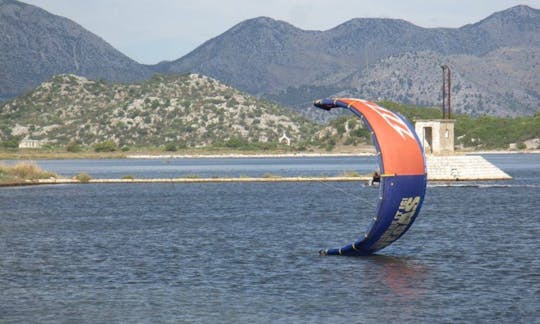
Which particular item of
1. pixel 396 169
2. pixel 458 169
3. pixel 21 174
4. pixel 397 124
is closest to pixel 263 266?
pixel 396 169

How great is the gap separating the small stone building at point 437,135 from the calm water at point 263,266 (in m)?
17.7

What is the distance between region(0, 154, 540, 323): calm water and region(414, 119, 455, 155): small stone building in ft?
58.0

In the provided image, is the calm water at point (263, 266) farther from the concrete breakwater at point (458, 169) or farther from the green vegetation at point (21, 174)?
the green vegetation at point (21, 174)

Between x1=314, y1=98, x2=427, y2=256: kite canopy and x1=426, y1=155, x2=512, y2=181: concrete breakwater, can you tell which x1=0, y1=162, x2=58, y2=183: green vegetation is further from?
x1=314, y1=98, x2=427, y2=256: kite canopy

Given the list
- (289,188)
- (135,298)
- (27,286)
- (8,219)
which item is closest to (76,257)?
(27,286)

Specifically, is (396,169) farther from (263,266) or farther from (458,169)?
(458,169)

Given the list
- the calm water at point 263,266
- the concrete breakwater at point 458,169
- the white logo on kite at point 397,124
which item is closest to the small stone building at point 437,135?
the concrete breakwater at point 458,169

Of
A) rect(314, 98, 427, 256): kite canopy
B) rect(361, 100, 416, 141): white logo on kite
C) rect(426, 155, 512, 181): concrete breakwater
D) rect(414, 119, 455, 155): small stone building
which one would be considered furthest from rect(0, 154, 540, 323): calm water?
rect(426, 155, 512, 181): concrete breakwater

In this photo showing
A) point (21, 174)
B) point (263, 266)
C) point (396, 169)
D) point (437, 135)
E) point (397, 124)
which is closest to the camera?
point (396, 169)

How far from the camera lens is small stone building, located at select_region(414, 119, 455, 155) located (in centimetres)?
10841

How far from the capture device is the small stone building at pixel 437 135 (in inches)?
4268

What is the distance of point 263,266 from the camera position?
4738 cm

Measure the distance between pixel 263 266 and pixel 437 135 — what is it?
63.7 metres

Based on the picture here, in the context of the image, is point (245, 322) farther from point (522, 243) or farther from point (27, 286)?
point (522, 243)
